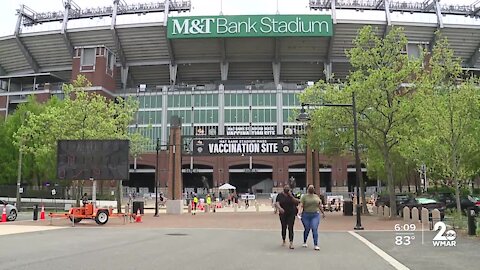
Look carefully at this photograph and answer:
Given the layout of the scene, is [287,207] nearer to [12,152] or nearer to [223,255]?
[223,255]

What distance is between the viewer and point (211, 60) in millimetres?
80125

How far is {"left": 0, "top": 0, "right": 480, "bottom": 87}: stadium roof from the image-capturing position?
243 feet

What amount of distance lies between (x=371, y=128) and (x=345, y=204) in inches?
226

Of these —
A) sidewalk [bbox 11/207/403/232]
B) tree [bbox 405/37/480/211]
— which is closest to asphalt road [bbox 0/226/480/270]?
tree [bbox 405/37/480/211]

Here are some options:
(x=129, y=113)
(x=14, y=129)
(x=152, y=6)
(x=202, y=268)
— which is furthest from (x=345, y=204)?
(x=152, y=6)

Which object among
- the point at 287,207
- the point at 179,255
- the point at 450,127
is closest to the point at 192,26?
the point at 450,127

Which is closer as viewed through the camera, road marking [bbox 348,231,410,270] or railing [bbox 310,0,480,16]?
road marking [bbox 348,231,410,270]

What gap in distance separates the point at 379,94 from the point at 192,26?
172 ft

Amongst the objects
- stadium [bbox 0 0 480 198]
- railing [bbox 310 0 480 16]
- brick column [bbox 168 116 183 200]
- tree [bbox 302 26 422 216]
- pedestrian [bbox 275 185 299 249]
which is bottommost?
pedestrian [bbox 275 185 299 249]

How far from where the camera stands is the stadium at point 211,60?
2867 inches

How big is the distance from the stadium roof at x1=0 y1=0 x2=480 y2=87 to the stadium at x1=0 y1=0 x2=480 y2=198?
19 centimetres

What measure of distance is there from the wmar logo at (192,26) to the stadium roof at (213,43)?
243 cm

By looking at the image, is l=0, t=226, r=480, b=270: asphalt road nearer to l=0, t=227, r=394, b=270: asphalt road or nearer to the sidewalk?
l=0, t=227, r=394, b=270: asphalt road

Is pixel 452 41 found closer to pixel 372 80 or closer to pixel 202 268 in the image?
pixel 372 80
